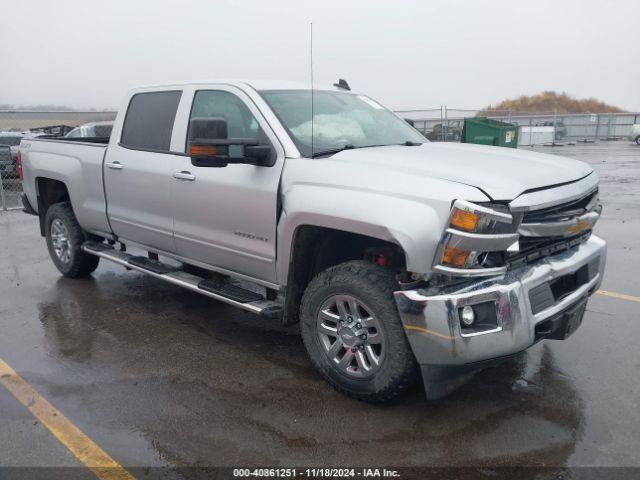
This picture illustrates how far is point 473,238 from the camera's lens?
2.99 metres

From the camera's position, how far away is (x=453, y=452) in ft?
10.2

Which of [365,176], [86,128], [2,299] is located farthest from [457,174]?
[86,128]

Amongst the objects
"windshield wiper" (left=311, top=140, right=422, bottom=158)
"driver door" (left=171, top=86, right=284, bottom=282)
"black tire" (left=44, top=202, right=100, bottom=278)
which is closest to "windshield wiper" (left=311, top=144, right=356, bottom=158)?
"windshield wiper" (left=311, top=140, right=422, bottom=158)

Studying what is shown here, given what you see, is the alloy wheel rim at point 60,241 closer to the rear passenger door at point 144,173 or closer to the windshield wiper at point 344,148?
the rear passenger door at point 144,173

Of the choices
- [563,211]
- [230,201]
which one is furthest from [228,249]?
[563,211]

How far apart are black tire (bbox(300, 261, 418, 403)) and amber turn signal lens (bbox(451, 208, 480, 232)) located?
562 millimetres

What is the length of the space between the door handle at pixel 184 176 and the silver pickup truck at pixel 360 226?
0.04ft

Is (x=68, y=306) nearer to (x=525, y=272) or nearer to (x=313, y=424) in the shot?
(x=313, y=424)

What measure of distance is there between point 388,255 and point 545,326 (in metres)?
0.98

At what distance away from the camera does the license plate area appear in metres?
3.28

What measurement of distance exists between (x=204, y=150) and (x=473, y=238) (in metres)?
1.75

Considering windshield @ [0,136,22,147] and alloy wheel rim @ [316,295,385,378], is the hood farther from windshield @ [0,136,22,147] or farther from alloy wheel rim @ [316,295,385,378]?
windshield @ [0,136,22,147]

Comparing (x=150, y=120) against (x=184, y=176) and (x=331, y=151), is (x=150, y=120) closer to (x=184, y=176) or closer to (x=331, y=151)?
(x=184, y=176)

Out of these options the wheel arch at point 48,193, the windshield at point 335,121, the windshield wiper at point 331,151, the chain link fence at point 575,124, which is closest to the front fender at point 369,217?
the windshield wiper at point 331,151
